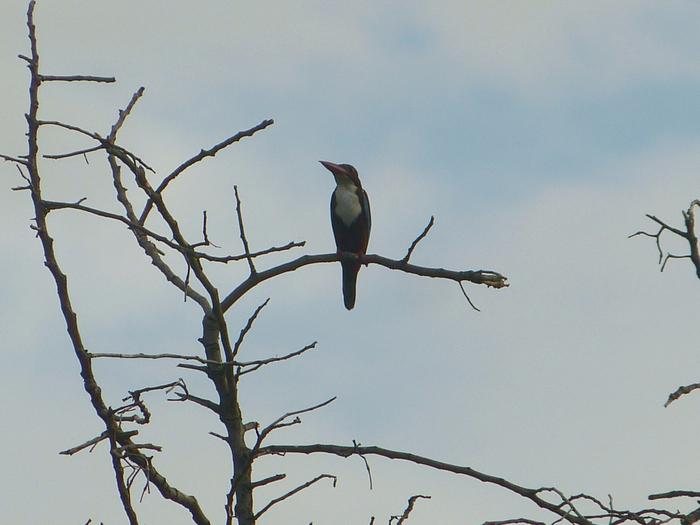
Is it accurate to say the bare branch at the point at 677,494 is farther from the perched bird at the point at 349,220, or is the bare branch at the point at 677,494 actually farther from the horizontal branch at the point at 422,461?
the perched bird at the point at 349,220

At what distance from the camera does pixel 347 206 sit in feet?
24.8

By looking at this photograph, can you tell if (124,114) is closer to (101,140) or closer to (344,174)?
(101,140)

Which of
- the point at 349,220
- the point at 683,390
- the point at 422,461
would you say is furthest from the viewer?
the point at 349,220

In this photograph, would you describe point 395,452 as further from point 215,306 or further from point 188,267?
point 188,267

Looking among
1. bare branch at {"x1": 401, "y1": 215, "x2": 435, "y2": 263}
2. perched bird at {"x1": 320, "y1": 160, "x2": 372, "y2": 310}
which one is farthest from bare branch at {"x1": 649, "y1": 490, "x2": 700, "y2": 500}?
perched bird at {"x1": 320, "y1": 160, "x2": 372, "y2": 310}

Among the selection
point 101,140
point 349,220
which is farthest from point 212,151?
point 349,220

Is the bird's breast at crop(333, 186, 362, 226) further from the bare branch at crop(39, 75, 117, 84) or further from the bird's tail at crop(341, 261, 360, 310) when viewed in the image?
the bare branch at crop(39, 75, 117, 84)

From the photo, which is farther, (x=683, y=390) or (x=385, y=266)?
(x=385, y=266)

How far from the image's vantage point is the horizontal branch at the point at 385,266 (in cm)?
332

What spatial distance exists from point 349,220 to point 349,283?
0.59 m

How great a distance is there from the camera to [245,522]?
122 inches

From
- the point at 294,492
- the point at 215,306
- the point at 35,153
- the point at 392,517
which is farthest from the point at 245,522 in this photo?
the point at 35,153

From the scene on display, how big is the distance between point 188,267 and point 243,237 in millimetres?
304

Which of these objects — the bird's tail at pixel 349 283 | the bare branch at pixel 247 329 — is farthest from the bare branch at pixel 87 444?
the bird's tail at pixel 349 283
